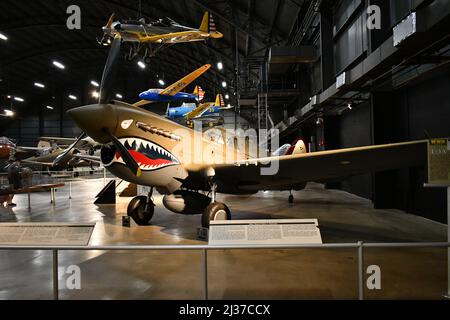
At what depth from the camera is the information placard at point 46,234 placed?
8.40 ft

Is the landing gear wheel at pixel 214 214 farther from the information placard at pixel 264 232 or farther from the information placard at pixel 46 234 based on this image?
the information placard at pixel 46 234

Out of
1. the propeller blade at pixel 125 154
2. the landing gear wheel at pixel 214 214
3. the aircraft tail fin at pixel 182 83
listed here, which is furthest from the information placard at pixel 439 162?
the aircraft tail fin at pixel 182 83

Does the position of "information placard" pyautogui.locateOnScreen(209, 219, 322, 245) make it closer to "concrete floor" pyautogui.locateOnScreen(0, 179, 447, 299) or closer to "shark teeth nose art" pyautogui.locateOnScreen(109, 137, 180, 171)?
"concrete floor" pyautogui.locateOnScreen(0, 179, 447, 299)

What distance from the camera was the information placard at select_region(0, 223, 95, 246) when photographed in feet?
8.40

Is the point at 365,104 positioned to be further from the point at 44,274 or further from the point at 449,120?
the point at 44,274

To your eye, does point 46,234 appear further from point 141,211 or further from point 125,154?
point 141,211

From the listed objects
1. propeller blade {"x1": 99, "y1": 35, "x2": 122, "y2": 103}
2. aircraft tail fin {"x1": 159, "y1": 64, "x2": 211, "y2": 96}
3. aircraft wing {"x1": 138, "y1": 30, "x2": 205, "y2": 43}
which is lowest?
propeller blade {"x1": 99, "y1": 35, "x2": 122, "y2": 103}

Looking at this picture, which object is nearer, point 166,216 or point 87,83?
point 166,216

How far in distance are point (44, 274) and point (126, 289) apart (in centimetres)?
131

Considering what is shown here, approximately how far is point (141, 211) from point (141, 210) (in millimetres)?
24

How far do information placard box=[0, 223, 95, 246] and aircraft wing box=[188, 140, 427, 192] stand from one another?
2.90 m

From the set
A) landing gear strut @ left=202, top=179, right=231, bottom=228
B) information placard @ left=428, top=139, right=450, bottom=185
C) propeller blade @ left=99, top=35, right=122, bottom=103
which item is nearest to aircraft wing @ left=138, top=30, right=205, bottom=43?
propeller blade @ left=99, top=35, right=122, bottom=103
